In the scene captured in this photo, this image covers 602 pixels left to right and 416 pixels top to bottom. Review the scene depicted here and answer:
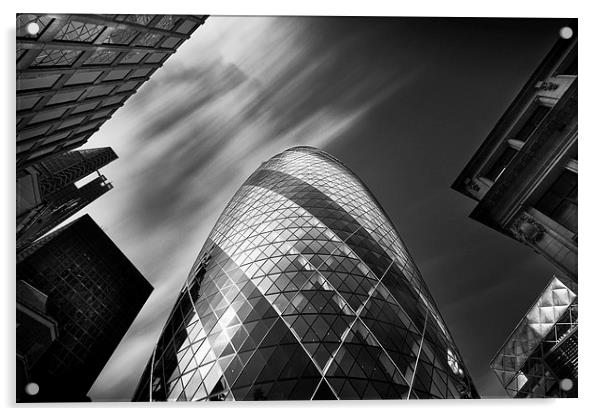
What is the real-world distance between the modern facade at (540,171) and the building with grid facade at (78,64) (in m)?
5.89

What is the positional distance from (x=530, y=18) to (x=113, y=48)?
7367mm

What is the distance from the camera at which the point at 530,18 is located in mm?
5676

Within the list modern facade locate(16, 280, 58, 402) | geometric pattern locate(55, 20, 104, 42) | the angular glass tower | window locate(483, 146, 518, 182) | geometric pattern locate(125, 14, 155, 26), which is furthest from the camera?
window locate(483, 146, 518, 182)

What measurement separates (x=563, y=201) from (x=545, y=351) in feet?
18.8

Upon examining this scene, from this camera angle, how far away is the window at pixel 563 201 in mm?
5773

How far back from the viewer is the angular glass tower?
6.78 m

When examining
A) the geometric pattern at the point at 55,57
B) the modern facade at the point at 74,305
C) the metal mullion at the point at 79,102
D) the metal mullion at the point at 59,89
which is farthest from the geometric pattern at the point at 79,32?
the modern facade at the point at 74,305

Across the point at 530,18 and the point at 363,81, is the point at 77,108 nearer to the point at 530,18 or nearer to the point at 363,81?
the point at 363,81

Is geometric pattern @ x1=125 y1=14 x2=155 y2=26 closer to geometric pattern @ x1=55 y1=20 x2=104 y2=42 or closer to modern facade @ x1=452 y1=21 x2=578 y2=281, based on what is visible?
geometric pattern @ x1=55 y1=20 x2=104 y2=42

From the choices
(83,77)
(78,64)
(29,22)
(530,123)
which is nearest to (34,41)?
(29,22)

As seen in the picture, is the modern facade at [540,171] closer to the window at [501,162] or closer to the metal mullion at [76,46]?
the window at [501,162]

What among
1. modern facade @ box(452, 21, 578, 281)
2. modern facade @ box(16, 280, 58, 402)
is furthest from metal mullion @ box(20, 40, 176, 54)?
modern facade @ box(452, 21, 578, 281)

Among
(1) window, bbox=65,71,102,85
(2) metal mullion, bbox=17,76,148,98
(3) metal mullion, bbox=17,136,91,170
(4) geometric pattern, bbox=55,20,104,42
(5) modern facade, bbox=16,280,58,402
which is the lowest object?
(5) modern facade, bbox=16,280,58,402

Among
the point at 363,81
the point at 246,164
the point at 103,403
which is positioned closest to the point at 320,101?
the point at 363,81
